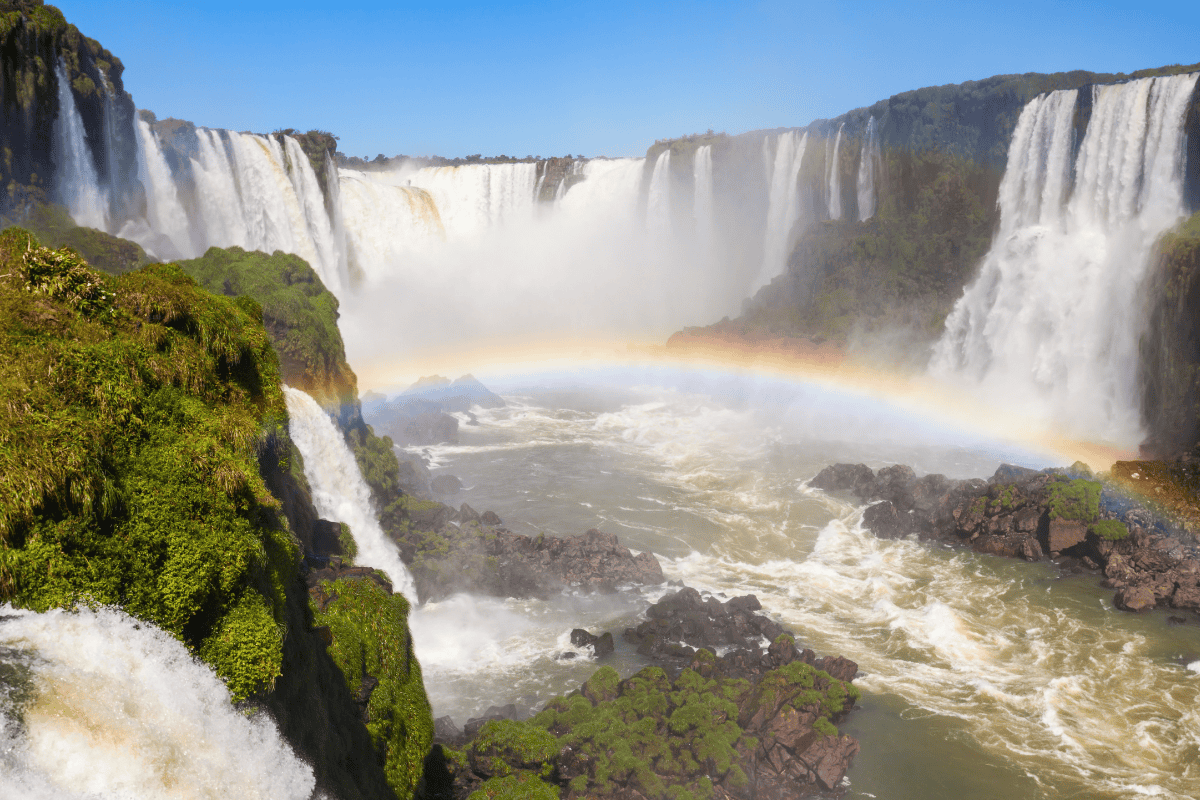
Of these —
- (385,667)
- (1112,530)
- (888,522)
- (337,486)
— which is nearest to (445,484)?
(337,486)

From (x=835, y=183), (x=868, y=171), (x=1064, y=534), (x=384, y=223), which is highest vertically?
(x=868, y=171)

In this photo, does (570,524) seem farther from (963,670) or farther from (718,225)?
(718,225)

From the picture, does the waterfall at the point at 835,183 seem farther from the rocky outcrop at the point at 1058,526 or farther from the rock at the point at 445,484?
the rock at the point at 445,484

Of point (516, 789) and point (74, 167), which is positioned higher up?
point (74, 167)

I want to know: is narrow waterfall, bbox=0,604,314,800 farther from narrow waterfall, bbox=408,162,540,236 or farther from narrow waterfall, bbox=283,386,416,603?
narrow waterfall, bbox=408,162,540,236

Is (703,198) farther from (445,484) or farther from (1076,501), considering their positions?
(1076,501)

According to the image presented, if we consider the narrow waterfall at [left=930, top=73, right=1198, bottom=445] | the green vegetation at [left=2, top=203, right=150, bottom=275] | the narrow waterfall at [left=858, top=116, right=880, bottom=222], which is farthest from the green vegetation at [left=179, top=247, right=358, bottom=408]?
the narrow waterfall at [left=858, top=116, right=880, bottom=222]

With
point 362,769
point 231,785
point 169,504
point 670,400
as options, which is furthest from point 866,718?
point 670,400
